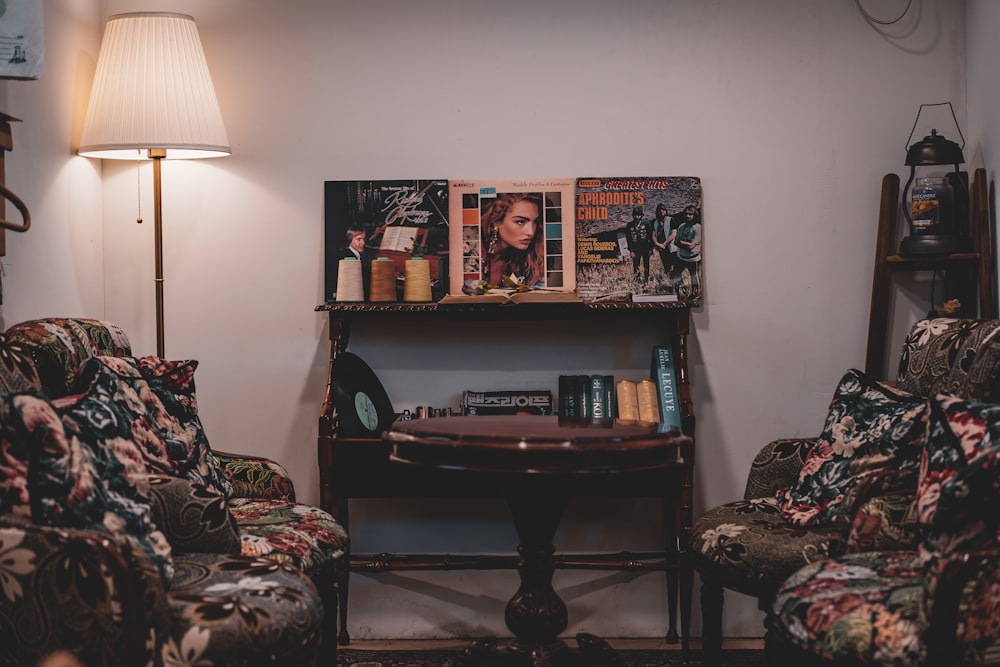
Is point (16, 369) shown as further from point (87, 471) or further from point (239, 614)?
point (239, 614)

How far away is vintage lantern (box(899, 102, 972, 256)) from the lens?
10.4ft

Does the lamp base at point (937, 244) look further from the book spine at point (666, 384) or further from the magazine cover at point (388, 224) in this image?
the magazine cover at point (388, 224)

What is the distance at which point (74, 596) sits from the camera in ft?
5.65

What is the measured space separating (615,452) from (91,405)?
1.15m

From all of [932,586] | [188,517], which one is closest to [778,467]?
[932,586]

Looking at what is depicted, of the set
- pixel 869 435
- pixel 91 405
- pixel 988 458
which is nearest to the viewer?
pixel 988 458

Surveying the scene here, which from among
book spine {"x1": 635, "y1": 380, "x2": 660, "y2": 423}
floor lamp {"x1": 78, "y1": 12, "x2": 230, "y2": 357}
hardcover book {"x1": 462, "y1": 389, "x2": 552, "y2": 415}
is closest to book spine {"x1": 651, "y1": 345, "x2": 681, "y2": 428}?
book spine {"x1": 635, "y1": 380, "x2": 660, "y2": 423}

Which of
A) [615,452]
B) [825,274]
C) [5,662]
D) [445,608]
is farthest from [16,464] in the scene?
[825,274]

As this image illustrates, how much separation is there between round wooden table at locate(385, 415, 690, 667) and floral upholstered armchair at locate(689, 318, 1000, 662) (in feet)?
1.16

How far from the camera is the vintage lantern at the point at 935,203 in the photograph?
125 inches

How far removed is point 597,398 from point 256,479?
110cm

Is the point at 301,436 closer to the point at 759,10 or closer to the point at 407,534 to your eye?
the point at 407,534

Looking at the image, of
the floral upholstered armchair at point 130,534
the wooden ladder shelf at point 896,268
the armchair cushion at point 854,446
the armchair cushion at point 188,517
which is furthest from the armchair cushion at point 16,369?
the wooden ladder shelf at point 896,268

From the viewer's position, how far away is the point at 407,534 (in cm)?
351
